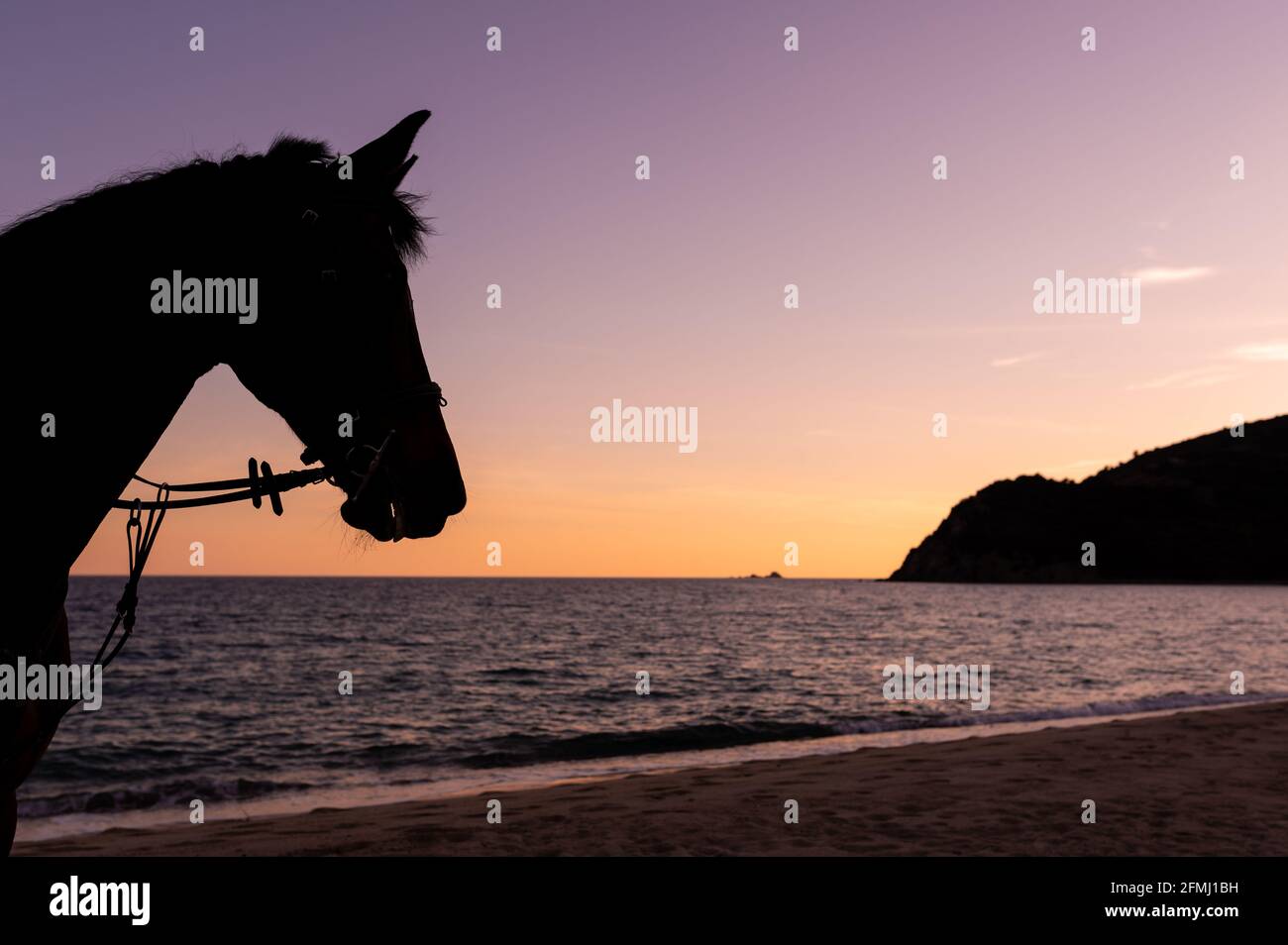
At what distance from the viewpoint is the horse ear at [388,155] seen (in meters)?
2.52

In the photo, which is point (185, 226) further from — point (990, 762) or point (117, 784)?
point (117, 784)

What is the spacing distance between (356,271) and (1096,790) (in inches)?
485

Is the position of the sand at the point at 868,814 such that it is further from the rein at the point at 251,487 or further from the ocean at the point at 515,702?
the rein at the point at 251,487

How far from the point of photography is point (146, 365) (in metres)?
2.44

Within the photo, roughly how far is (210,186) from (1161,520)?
206 meters

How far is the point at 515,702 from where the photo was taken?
94.0ft

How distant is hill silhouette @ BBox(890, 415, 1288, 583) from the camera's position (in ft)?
545

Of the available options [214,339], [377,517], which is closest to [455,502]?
[377,517]

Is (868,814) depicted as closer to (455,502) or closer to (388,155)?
(455,502)

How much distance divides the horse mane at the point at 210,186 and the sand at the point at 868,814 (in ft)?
27.2

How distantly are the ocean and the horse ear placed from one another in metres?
15.2

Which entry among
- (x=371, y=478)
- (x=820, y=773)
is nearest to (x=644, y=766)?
(x=820, y=773)
